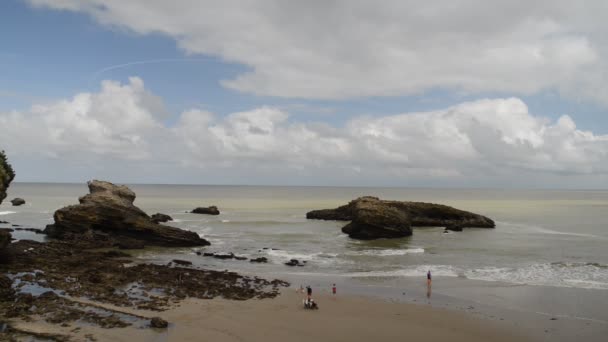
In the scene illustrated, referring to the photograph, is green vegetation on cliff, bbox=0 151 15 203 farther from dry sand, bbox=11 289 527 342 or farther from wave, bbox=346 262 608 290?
wave, bbox=346 262 608 290

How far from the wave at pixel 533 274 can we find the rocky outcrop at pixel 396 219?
57.1 ft

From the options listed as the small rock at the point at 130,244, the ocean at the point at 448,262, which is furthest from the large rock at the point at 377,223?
the small rock at the point at 130,244

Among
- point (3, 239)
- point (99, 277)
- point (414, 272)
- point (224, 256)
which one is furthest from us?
point (224, 256)

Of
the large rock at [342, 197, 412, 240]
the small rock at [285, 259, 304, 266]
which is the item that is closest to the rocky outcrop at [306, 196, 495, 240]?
the large rock at [342, 197, 412, 240]

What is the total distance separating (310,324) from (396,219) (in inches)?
1381

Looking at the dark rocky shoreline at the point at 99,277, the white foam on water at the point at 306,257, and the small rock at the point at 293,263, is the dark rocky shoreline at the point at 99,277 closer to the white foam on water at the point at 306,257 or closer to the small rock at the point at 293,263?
the small rock at the point at 293,263

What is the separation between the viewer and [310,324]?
1970 cm

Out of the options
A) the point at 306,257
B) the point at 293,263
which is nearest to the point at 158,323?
the point at 293,263

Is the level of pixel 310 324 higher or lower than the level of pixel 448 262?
lower

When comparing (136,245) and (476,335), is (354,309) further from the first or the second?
(136,245)

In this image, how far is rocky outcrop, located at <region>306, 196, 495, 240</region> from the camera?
171 ft

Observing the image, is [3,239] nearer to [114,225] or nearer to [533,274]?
[114,225]

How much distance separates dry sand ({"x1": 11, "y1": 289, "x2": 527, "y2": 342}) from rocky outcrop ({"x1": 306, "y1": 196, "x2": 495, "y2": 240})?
28739 millimetres

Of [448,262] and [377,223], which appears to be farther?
[377,223]
